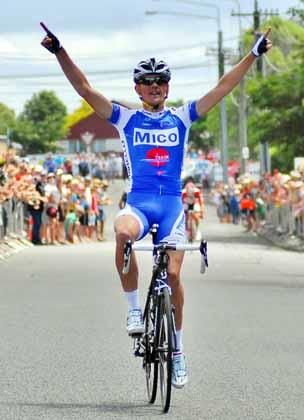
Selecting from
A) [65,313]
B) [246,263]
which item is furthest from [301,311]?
[246,263]

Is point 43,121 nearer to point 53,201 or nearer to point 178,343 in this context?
point 53,201

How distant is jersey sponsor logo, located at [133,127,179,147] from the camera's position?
9.55m

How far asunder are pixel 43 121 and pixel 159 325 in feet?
504

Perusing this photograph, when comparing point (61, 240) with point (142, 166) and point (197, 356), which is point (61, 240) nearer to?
point (197, 356)

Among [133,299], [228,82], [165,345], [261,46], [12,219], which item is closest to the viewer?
[165,345]

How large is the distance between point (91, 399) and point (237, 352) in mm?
2803

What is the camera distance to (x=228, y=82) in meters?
9.83

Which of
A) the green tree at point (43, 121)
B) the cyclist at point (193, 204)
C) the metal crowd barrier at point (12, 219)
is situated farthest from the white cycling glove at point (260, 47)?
the green tree at point (43, 121)

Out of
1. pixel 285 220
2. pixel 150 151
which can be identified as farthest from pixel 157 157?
pixel 285 220

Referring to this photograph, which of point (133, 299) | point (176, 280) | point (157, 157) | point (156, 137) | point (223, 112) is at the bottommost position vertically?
point (133, 299)

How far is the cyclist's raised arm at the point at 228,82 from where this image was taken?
9.71 m

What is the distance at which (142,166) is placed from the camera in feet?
31.3

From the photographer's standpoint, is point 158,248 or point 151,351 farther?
point 151,351

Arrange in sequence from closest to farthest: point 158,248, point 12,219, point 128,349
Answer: point 158,248 < point 128,349 < point 12,219
